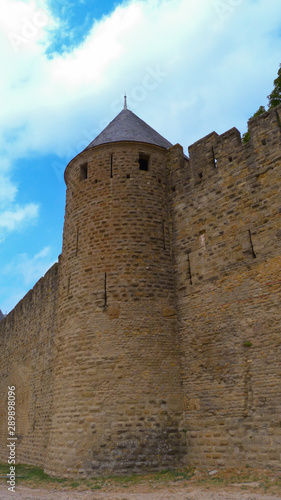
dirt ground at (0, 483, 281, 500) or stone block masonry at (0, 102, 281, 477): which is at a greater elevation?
stone block masonry at (0, 102, 281, 477)

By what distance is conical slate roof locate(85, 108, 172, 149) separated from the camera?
436 inches

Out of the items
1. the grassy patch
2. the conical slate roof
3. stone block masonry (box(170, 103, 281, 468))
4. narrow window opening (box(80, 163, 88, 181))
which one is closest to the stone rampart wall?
narrow window opening (box(80, 163, 88, 181))

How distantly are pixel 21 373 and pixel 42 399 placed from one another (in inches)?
137

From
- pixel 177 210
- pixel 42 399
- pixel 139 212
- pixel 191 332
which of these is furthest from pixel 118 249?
pixel 42 399

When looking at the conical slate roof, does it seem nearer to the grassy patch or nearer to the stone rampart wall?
the stone rampart wall

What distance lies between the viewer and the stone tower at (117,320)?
26.3ft

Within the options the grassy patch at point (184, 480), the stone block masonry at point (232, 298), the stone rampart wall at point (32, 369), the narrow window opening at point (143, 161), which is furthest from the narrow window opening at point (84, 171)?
the grassy patch at point (184, 480)

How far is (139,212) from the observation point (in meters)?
10.2

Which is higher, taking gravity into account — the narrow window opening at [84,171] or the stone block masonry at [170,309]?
the narrow window opening at [84,171]

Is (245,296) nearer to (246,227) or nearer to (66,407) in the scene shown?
(246,227)

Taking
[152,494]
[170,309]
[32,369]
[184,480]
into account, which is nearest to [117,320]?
[170,309]

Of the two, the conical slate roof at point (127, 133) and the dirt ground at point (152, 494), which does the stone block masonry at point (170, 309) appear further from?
the dirt ground at point (152, 494)

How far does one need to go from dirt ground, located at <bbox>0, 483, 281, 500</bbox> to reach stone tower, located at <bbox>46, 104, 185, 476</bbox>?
2.98 ft

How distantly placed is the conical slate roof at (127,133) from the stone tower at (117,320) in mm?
65
